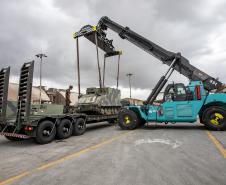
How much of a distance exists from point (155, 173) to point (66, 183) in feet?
5.88

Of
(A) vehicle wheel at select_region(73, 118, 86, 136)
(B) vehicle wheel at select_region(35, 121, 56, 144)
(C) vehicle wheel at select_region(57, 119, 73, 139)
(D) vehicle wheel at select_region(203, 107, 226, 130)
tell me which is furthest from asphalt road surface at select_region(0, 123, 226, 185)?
(D) vehicle wheel at select_region(203, 107, 226, 130)

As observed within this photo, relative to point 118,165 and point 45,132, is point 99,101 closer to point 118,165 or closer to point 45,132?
point 45,132

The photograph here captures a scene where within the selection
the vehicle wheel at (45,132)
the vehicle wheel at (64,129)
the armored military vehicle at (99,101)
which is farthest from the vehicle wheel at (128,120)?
the vehicle wheel at (45,132)

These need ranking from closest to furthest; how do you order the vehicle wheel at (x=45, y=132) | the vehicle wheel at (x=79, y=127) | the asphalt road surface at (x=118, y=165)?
the asphalt road surface at (x=118, y=165) → the vehicle wheel at (x=45, y=132) → the vehicle wheel at (x=79, y=127)

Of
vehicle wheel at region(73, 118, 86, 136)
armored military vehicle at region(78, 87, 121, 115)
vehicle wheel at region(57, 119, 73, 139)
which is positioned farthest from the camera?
armored military vehicle at region(78, 87, 121, 115)

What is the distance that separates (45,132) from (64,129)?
45.7 inches

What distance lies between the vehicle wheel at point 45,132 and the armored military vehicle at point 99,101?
424cm

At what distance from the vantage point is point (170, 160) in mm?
4727

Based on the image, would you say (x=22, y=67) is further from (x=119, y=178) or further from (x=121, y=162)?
(x=119, y=178)

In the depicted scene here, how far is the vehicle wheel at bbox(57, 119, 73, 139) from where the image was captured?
8.17 metres

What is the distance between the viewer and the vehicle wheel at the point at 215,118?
9370 mm

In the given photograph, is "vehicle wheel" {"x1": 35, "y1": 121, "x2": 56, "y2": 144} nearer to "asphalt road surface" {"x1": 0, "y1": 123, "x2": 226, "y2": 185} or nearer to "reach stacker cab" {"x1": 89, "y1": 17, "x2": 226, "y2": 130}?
"asphalt road surface" {"x1": 0, "y1": 123, "x2": 226, "y2": 185}

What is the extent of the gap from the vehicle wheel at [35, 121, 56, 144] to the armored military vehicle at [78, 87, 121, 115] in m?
4.24

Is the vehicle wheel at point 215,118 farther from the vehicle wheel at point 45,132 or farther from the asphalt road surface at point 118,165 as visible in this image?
the vehicle wheel at point 45,132
